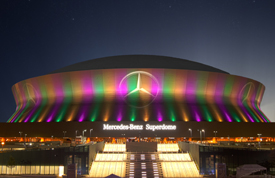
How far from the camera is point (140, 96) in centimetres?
5678

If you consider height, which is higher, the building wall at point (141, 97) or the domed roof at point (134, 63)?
the domed roof at point (134, 63)

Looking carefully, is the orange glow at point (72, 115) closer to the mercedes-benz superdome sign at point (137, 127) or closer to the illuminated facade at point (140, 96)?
the illuminated facade at point (140, 96)

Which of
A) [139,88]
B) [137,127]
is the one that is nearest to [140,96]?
[139,88]

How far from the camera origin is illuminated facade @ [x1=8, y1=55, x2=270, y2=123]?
2178 inches

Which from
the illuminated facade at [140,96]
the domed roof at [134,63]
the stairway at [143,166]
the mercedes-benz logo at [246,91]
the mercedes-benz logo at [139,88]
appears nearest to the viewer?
the stairway at [143,166]

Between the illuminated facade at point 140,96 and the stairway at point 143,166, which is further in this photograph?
the illuminated facade at point 140,96

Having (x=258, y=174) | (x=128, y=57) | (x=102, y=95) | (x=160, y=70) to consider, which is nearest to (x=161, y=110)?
(x=160, y=70)

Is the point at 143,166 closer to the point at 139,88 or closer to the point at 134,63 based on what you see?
the point at 139,88

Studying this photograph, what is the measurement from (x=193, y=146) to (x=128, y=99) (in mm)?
24197

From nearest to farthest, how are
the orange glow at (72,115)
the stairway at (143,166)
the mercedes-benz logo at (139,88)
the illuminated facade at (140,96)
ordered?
the stairway at (143,166) < the orange glow at (72,115) < the illuminated facade at (140,96) < the mercedes-benz logo at (139,88)

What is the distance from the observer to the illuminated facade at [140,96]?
181 ft

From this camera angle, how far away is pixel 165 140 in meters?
54.9

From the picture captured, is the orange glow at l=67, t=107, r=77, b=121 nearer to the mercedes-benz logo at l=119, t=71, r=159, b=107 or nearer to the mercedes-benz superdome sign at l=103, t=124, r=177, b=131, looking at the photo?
the mercedes-benz superdome sign at l=103, t=124, r=177, b=131

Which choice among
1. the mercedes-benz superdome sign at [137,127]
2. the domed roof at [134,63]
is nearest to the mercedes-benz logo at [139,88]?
the domed roof at [134,63]
